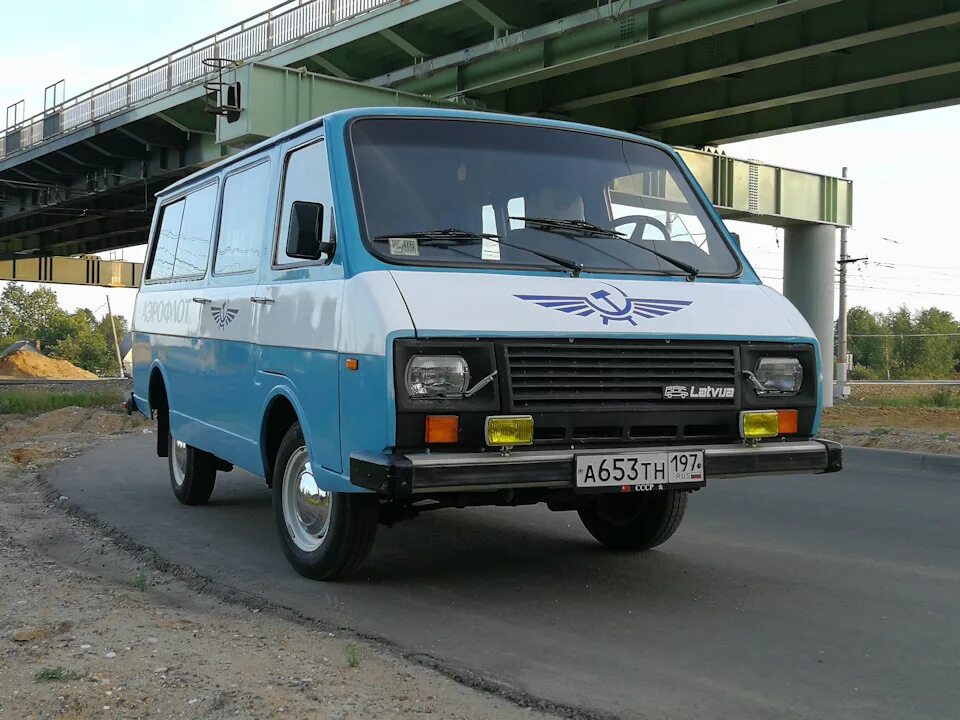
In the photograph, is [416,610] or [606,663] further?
[416,610]

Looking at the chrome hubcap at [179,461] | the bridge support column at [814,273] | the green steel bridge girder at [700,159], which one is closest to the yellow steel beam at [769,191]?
the green steel bridge girder at [700,159]

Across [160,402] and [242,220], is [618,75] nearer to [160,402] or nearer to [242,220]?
[160,402]

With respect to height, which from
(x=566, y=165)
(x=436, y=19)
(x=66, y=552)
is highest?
(x=436, y=19)

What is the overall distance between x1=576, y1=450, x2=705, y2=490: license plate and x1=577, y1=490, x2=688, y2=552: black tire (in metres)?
1.14

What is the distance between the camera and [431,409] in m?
4.74

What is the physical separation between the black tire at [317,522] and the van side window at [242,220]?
1.31m

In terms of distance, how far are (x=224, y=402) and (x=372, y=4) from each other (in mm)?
16311

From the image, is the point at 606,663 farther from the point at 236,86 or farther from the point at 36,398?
the point at 36,398

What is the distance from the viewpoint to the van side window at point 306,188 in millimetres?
5555

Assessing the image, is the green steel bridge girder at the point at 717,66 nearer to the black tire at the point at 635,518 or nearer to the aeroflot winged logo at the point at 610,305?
the black tire at the point at 635,518

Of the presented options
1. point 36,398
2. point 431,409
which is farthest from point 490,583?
point 36,398

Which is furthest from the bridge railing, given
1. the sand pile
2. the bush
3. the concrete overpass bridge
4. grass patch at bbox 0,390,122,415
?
the bush

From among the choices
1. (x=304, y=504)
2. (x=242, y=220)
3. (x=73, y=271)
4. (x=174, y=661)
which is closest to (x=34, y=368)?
(x=73, y=271)

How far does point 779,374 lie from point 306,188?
2669mm
